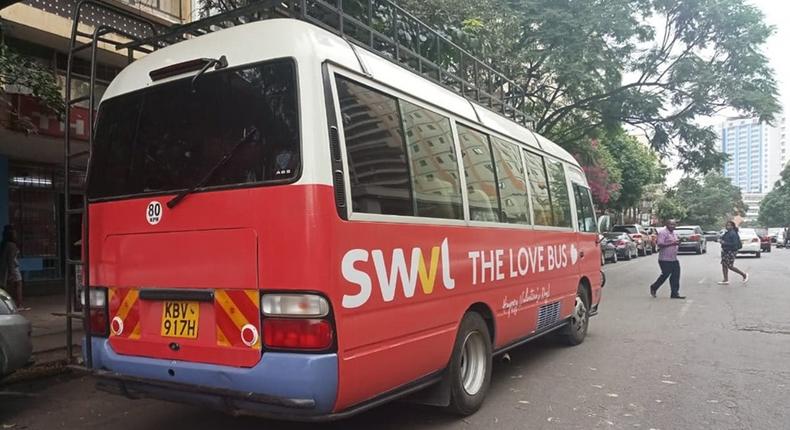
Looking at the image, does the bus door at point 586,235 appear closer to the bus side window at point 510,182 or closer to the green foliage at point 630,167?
the bus side window at point 510,182

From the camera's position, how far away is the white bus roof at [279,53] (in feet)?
11.7

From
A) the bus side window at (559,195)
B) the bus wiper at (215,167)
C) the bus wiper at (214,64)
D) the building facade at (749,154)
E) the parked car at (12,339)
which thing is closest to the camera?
the bus wiper at (215,167)

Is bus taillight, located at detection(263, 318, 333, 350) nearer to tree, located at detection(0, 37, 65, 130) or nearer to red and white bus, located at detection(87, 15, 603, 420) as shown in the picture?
red and white bus, located at detection(87, 15, 603, 420)

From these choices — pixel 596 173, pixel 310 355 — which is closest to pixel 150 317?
pixel 310 355

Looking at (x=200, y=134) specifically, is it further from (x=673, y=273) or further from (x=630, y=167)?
(x=630, y=167)

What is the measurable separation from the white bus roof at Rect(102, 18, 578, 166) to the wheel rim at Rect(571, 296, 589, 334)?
4062mm

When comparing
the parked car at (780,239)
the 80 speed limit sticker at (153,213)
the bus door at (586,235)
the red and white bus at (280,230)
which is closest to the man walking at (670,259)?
the bus door at (586,235)

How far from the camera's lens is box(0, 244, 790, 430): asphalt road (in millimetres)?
4805

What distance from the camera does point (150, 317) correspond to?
391 cm

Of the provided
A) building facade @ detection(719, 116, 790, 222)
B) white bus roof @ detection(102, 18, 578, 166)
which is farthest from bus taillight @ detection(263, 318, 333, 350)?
building facade @ detection(719, 116, 790, 222)

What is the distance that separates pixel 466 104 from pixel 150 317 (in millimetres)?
3234

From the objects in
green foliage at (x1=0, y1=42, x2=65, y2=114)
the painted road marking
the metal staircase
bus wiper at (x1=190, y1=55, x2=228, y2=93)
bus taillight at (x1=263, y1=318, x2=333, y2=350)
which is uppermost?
green foliage at (x1=0, y1=42, x2=65, y2=114)

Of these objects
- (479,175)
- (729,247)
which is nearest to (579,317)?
(479,175)

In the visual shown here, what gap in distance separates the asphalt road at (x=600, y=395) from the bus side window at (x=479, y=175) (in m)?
1.71
